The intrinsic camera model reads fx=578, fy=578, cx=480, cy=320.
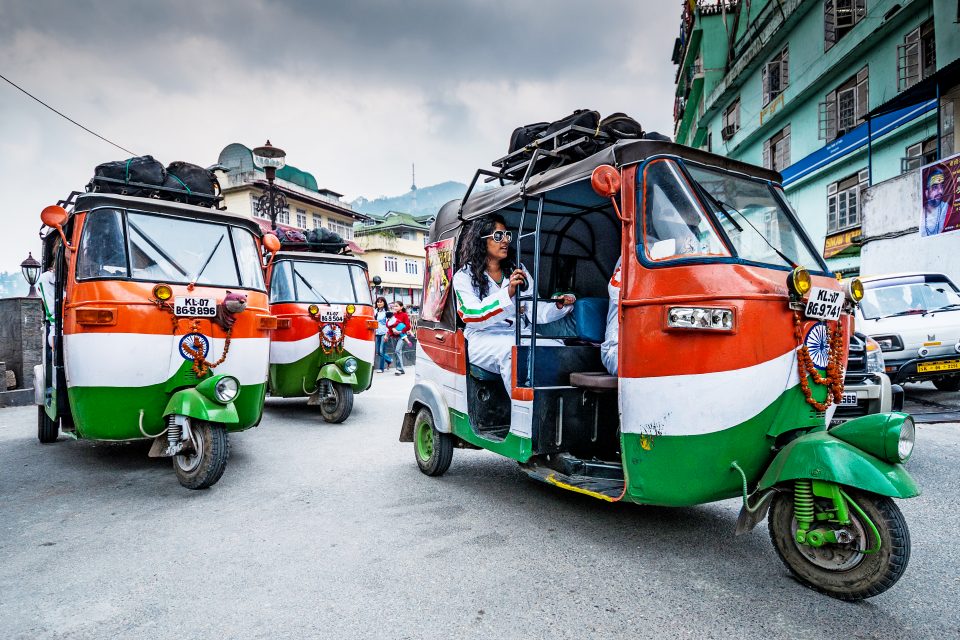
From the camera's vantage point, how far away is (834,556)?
280cm

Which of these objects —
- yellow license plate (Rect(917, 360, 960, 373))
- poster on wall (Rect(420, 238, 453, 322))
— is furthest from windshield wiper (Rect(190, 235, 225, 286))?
yellow license plate (Rect(917, 360, 960, 373))

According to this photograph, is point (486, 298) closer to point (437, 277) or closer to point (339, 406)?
point (437, 277)

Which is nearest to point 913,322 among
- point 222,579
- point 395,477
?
point 395,477

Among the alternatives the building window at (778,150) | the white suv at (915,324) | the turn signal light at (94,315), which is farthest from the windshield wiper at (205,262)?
the building window at (778,150)

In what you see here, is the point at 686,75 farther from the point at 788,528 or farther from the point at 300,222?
the point at 788,528

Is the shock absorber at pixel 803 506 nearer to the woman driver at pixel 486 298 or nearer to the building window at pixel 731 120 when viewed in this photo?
the woman driver at pixel 486 298

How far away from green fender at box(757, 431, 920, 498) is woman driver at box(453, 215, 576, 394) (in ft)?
6.39

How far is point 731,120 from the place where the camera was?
24.8 metres

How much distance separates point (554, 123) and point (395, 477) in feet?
10.7

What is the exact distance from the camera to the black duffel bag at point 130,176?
550 cm

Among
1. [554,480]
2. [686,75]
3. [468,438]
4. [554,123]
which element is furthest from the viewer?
[686,75]

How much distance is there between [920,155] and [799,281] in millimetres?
15267

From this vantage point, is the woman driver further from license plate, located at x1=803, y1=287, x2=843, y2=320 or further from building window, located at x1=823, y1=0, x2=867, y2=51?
building window, located at x1=823, y1=0, x2=867, y2=51

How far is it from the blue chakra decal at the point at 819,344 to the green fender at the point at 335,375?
6.14 meters
